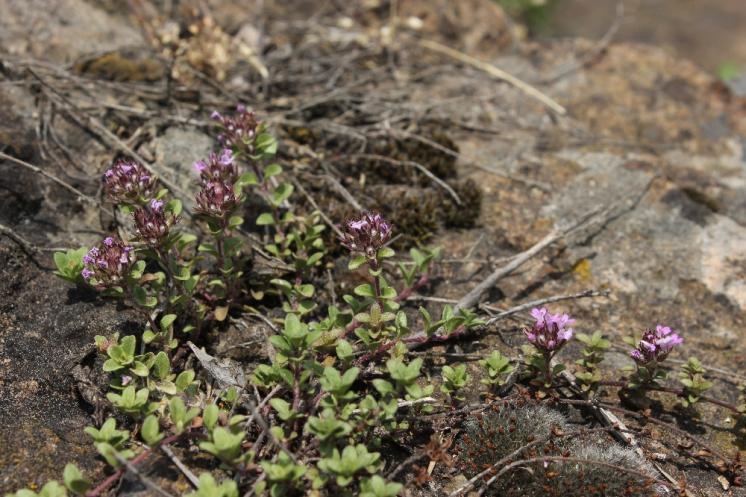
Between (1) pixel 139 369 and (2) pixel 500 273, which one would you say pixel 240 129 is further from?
(2) pixel 500 273

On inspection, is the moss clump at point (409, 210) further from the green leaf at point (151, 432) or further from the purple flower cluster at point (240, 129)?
the green leaf at point (151, 432)

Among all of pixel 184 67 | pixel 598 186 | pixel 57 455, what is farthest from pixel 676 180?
pixel 57 455

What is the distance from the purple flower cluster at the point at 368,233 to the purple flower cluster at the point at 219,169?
76 cm

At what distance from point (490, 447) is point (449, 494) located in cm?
31

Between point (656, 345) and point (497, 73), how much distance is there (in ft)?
11.4

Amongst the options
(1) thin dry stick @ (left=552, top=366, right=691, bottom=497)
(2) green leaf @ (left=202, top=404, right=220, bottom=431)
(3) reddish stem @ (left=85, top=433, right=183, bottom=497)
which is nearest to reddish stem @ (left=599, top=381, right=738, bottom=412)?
(1) thin dry stick @ (left=552, top=366, right=691, bottom=497)

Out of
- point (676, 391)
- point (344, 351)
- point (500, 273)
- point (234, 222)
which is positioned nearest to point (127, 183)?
point (234, 222)

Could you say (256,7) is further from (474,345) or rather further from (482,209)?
(474,345)

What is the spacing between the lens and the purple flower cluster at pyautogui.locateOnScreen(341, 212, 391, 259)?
11.9ft

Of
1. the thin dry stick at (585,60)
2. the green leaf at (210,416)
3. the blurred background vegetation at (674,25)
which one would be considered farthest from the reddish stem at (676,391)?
the blurred background vegetation at (674,25)

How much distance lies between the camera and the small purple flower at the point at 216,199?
3639 millimetres

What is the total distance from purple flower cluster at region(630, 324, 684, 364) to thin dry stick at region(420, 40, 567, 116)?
2.79 m

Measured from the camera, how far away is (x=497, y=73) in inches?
247

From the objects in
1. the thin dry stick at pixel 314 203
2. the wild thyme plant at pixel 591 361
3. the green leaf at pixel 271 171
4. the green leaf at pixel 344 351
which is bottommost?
the wild thyme plant at pixel 591 361
